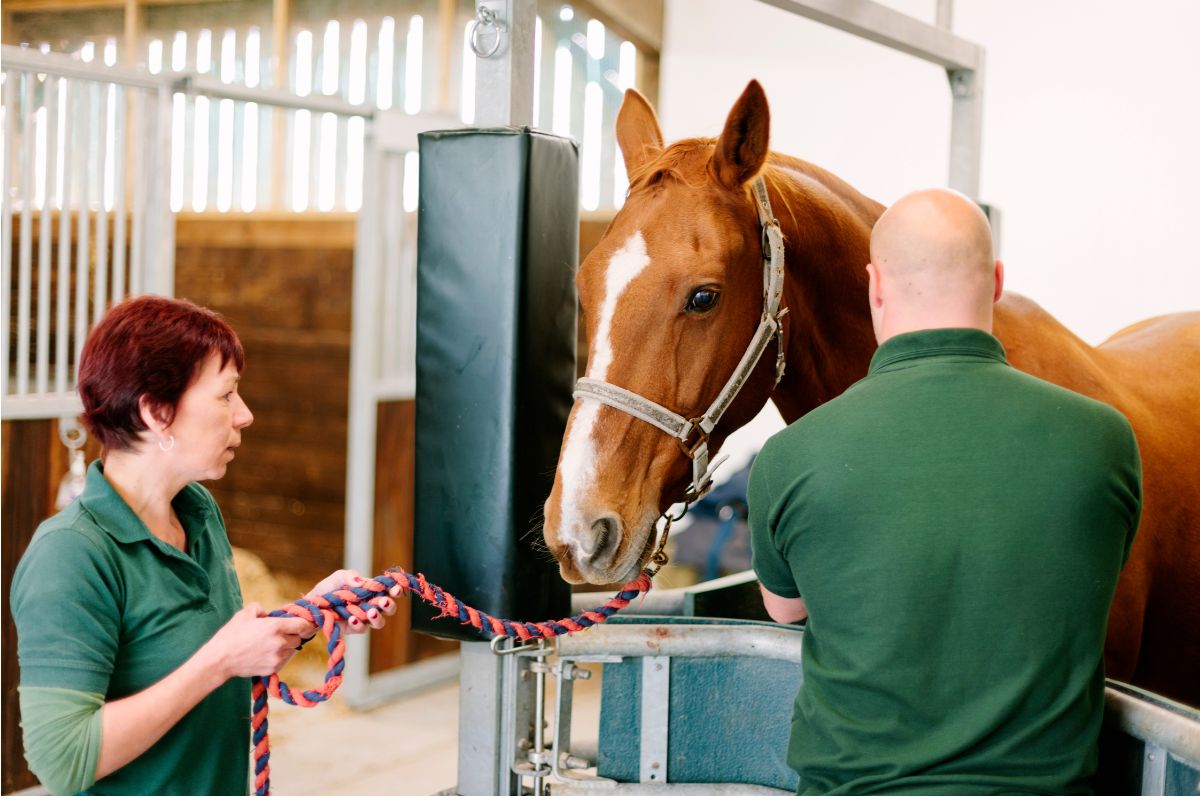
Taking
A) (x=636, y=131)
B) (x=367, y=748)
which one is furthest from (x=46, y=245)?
(x=636, y=131)

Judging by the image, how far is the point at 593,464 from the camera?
1.21 m

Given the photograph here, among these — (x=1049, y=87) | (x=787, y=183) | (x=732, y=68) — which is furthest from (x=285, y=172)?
(x=787, y=183)

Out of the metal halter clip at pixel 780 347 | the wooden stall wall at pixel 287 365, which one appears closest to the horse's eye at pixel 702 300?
the metal halter clip at pixel 780 347

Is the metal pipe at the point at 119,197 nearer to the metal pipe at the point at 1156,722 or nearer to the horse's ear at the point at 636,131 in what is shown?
the horse's ear at the point at 636,131

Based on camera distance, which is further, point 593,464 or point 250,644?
point 593,464

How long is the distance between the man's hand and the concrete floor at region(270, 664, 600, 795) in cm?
176

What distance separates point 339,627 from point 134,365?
34 cm

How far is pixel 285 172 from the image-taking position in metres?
4.57

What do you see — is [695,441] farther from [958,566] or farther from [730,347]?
[958,566]

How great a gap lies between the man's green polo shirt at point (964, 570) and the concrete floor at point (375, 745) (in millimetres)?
1963

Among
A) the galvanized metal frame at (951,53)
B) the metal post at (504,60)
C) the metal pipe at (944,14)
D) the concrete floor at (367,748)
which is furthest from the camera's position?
the concrete floor at (367,748)

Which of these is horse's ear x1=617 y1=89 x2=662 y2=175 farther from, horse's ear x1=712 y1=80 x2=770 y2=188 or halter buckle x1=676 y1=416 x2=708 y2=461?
halter buckle x1=676 y1=416 x2=708 y2=461

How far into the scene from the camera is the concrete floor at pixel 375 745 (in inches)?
118

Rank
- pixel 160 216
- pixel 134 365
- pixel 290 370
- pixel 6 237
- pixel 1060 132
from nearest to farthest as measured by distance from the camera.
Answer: pixel 134 365 → pixel 6 237 → pixel 160 216 → pixel 1060 132 → pixel 290 370
